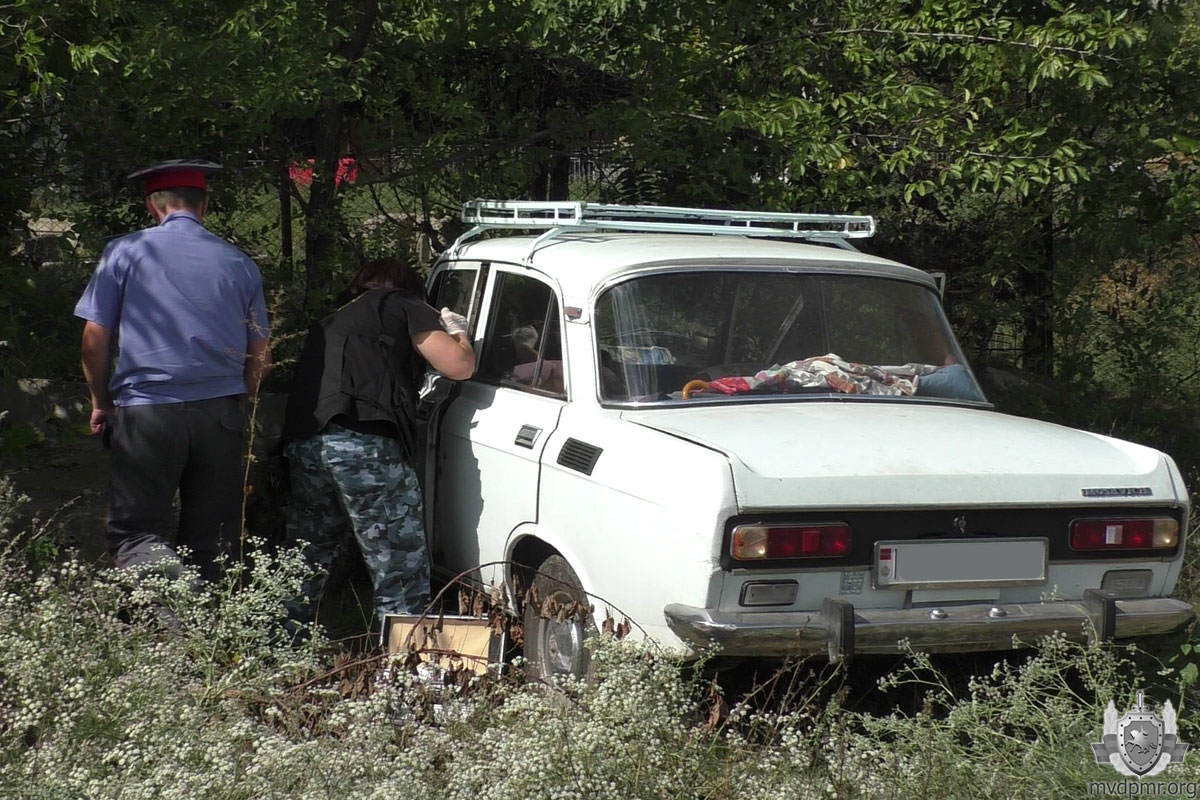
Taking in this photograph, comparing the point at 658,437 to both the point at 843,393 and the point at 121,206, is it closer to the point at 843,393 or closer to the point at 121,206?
the point at 843,393

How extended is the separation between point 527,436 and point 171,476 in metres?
1.32

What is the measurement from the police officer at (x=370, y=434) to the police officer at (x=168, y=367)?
274mm

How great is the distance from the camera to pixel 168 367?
483 centimetres

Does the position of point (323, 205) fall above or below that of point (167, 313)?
above

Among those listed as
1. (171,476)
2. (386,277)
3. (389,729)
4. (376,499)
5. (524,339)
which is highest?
(386,277)

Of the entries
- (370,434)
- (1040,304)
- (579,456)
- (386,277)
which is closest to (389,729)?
(579,456)

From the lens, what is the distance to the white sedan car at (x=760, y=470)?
4.00 m

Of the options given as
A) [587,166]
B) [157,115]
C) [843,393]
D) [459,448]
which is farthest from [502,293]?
[587,166]

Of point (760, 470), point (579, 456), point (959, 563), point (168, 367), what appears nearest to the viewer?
point (760, 470)

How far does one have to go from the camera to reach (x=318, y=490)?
17.0ft

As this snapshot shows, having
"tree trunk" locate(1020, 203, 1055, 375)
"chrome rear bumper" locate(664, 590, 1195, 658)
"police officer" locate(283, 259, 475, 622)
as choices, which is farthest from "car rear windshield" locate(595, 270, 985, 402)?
"tree trunk" locate(1020, 203, 1055, 375)

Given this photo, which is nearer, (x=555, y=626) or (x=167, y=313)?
(x=555, y=626)

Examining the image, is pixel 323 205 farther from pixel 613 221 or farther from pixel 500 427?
pixel 500 427

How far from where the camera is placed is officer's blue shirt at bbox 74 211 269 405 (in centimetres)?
485
